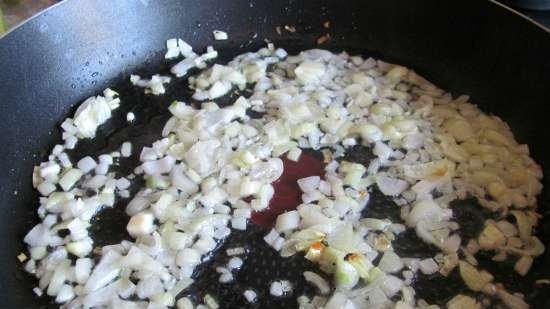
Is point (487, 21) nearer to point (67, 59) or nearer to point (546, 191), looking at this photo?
point (546, 191)

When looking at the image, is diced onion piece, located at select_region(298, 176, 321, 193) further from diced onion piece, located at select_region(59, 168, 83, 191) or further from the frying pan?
diced onion piece, located at select_region(59, 168, 83, 191)

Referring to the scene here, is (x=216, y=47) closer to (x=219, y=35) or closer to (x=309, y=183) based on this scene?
(x=219, y=35)

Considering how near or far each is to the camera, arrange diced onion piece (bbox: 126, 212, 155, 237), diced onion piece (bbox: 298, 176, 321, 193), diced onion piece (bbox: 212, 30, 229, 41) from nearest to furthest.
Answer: diced onion piece (bbox: 126, 212, 155, 237) → diced onion piece (bbox: 298, 176, 321, 193) → diced onion piece (bbox: 212, 30, 229, 41)

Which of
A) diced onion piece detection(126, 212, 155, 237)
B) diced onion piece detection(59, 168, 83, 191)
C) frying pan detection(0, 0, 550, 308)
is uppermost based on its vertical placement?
frying pan detection(0, 0, 550, 308)

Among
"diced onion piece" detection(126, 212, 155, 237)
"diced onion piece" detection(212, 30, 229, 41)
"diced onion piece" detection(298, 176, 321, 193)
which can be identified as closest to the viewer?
"diced onion piece" detection(126, 212, 155, 237)

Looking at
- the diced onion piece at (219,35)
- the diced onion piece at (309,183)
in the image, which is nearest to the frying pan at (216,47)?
the diced onion piece at (219,35)

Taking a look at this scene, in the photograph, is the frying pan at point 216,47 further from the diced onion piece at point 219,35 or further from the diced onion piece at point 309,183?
the diced onion piece at point 309,183

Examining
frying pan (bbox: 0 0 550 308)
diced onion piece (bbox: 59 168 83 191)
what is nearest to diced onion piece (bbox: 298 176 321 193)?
frying pan (bbox: 0 0 550 308)

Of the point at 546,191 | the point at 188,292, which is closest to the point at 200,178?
the point at 188,292

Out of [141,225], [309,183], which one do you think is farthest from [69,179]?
[309,183]
